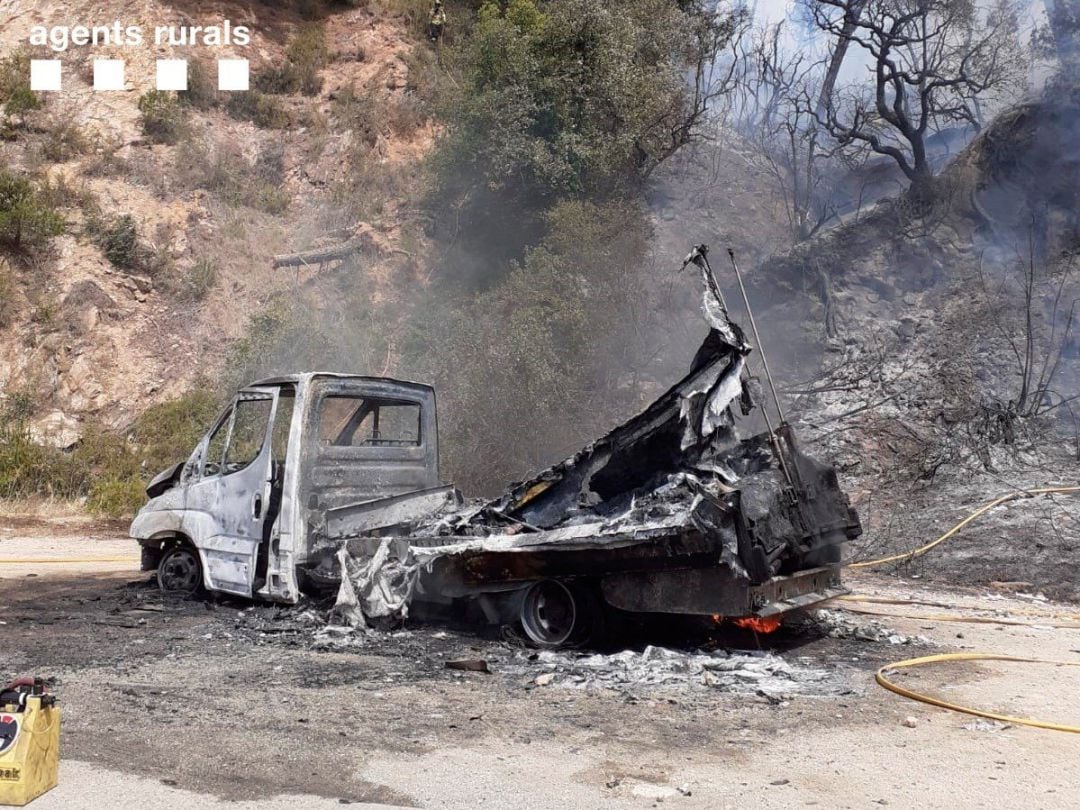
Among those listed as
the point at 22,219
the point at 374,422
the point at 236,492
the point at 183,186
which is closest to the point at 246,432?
the point at 236,492

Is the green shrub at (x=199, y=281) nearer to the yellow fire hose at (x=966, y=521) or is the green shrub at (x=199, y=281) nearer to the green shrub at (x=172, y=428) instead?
the green shrub at (x=172, y=428)

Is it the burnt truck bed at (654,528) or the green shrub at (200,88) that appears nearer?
the burnt truck bed at (654,528)

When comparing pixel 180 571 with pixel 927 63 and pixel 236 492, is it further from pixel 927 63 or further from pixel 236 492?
pixel 927 63

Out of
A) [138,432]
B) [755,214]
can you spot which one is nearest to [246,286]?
[138,432]

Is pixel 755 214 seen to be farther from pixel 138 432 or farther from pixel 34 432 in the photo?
pixel 34 432

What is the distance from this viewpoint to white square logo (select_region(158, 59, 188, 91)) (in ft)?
88.2

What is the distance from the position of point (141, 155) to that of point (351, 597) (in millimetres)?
21604

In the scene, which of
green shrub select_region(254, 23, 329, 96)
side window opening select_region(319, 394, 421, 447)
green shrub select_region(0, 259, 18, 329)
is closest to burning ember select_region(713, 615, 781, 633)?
side window opening select_region(319, 394, 421, 447)

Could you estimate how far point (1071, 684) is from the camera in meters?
6.41

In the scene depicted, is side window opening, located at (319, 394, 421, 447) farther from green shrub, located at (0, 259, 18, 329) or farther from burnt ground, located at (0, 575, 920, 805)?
green shrub, located at (0, 259, 18, 329)

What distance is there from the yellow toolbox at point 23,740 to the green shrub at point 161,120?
80.9 ft

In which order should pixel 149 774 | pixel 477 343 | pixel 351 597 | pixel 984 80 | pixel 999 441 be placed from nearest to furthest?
pixel 149 774, pixel 351 597, pixel 999 441, pixel 477 343, pixel 984 80

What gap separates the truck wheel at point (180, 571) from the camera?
29.6 feet

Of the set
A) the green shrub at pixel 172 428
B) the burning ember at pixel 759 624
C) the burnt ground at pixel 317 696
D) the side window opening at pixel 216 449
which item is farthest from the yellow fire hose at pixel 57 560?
the burning ember at pixel 759 624
